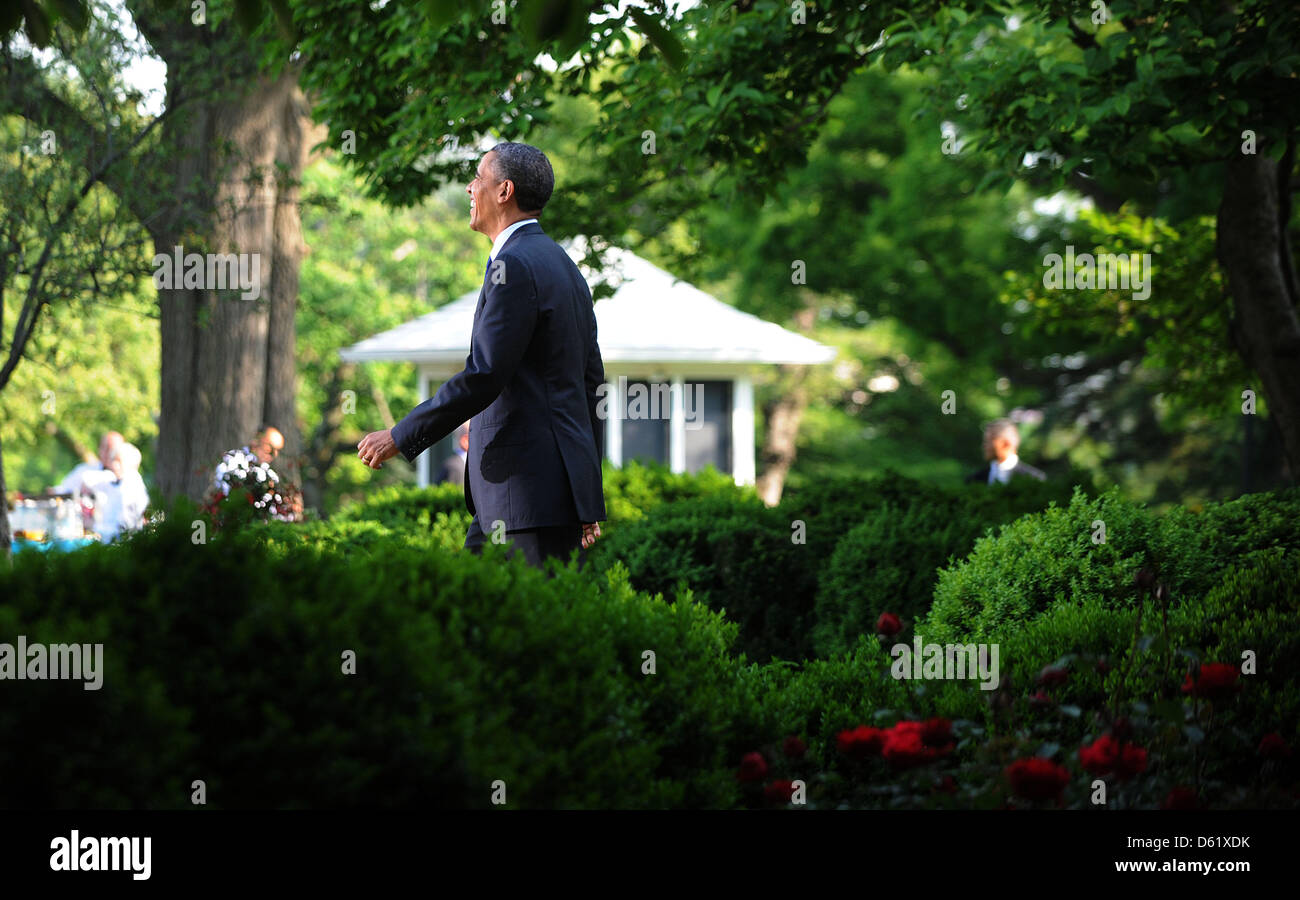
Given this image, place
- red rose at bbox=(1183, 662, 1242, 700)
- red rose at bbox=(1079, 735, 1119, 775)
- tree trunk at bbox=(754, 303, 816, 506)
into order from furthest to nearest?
tree trunk at bbox=(754, 303, 816, 506), red rose at bbox=(1183, 662, 1242, 700), red rose at bbox=(1079, 735, 1119, 775)

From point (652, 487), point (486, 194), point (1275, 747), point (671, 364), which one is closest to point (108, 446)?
point (652, 487)

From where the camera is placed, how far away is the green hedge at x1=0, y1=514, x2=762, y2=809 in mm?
2656

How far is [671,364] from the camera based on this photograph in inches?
846

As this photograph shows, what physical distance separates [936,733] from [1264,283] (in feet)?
23.4

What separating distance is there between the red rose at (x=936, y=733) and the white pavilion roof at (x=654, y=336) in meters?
16.8

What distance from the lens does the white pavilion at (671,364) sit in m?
20.8

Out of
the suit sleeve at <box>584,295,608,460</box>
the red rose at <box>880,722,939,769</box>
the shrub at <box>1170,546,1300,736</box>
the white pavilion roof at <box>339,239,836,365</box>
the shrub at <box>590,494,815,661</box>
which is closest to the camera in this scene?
the red rose at <box>880,722,939,769</box>

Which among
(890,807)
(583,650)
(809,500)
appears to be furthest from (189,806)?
(809,500)

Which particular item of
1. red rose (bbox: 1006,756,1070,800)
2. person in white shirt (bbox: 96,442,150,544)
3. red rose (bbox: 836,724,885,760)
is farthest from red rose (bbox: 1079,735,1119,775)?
person in white shirt (bbox: 96,442,150,544)

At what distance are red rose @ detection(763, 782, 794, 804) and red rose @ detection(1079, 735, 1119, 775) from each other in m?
0.78

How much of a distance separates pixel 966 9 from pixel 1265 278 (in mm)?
2947

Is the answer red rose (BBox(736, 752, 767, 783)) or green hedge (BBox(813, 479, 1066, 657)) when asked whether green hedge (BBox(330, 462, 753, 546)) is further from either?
A: red rose (BBox(736, 752, 767, 783))

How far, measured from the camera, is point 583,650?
339 centimetres

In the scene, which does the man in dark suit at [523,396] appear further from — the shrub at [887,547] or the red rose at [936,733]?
the shrub at [887,547]
